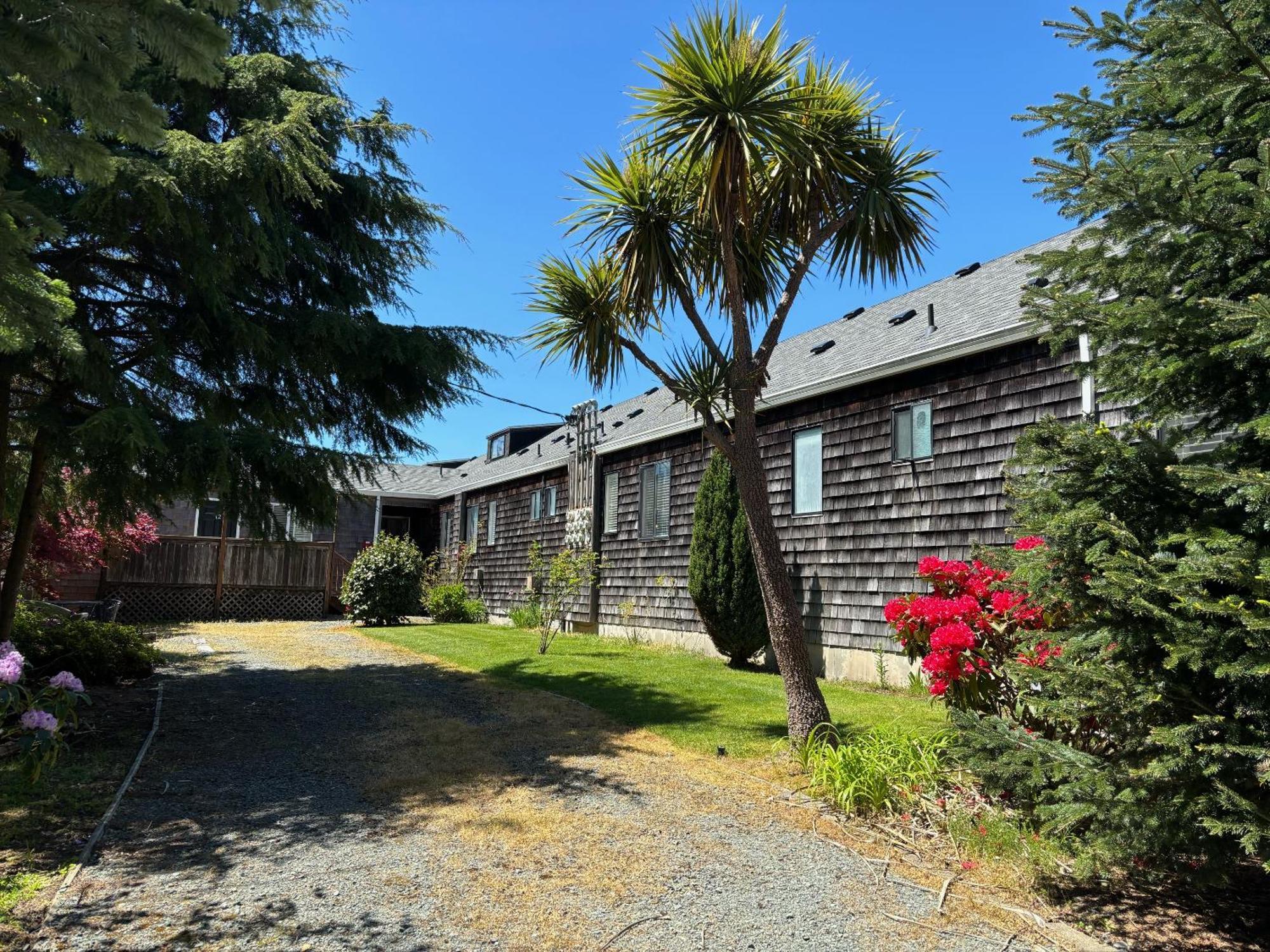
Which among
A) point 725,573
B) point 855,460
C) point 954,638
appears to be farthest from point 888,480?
point 954,638

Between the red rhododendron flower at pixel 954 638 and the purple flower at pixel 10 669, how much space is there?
521cm

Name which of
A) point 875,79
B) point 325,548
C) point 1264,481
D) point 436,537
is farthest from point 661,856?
point 436,537

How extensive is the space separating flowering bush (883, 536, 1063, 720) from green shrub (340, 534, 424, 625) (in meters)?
13.9

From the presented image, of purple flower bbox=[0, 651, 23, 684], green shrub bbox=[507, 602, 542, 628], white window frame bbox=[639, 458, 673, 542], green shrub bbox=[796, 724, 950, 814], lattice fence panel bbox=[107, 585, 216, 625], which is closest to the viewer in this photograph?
purple flower bbox=[0, 651, 23, 684]

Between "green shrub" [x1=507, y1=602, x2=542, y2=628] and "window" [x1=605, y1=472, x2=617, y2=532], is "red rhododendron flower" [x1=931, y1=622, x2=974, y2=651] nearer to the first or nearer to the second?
"window" [x1=605, y1=472, x2=617, y2=532]

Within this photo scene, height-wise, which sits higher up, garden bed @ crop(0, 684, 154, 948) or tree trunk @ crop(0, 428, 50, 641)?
tree trunk @ crop(0, 428, 50, 641)

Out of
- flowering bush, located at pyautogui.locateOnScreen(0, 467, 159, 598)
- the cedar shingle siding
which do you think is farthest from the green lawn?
flowering bush, located at pyautogui.locateOnScreen(0, 467, 159, 598)

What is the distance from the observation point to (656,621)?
13953mm

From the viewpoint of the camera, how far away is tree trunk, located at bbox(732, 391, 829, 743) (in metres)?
6.16

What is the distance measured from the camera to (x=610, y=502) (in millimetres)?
15883

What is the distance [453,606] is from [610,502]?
570cm

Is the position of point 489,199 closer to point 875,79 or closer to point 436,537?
point 875,79

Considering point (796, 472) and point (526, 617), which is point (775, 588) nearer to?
point (796, 472)

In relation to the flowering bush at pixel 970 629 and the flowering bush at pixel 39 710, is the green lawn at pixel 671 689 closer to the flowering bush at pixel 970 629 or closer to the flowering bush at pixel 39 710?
the flowering bush at pixel 970 629
